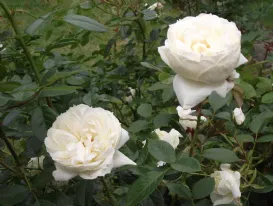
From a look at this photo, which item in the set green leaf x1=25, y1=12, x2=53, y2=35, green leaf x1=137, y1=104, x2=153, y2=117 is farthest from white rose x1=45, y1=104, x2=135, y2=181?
green leaf x1=137, y1=104, x2=153, y2=117

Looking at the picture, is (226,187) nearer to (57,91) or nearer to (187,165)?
(187,165)

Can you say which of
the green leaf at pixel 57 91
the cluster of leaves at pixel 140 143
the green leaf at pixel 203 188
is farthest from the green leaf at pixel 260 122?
the green leaf at pixel 57 91

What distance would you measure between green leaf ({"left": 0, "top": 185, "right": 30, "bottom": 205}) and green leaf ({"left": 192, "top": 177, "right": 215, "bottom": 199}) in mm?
345

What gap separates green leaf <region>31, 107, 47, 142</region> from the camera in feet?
2.88

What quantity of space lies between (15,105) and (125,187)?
306mm

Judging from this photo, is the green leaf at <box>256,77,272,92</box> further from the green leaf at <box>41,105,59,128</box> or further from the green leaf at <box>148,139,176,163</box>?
the green leaf at <box>41,105,59,128</box>

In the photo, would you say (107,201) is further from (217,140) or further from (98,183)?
(217,140)

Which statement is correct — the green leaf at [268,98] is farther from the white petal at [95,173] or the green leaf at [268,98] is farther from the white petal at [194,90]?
the white petal at [95,173]

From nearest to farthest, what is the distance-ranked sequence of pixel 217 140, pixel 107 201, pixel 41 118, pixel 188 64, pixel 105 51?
pixel 188 64 → pixel 41 118 → pixel 107 201 → pixel 217 140 → pixel 105 51

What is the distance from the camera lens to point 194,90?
773mm

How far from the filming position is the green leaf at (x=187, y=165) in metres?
0.80

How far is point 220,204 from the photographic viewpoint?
942 mm

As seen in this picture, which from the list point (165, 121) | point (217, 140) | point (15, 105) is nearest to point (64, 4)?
point (15, 105)

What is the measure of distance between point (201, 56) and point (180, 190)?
309 millimetres
